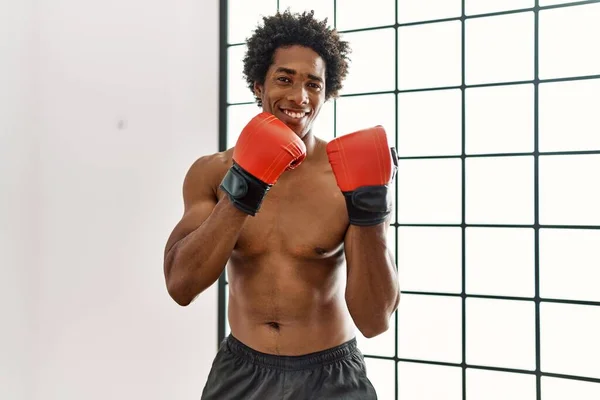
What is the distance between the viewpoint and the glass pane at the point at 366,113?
2174mm

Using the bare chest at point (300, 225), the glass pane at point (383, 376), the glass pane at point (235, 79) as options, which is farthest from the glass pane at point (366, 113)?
the glass pane at point (383, 376)

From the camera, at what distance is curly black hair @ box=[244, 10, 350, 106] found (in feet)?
4.60

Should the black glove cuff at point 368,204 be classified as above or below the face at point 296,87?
below

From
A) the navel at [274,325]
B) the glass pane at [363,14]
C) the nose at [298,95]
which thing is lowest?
the navel at [274,325]

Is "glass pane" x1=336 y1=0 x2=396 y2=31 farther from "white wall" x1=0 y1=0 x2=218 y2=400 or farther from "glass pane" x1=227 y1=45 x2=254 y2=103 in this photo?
"white wall" x1=0 y1=0 x2=218 y2=400
